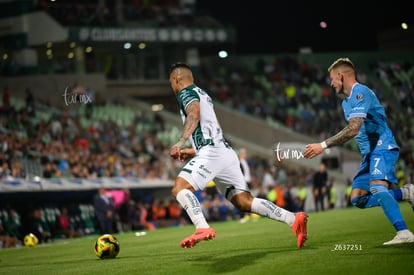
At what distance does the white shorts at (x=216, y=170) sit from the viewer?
10.9 meters

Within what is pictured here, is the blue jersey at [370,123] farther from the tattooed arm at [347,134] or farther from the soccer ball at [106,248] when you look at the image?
the soccer ball at [106,248]

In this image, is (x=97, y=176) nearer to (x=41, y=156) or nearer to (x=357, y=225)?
(x=41, y=156)

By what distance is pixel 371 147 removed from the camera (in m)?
11.4

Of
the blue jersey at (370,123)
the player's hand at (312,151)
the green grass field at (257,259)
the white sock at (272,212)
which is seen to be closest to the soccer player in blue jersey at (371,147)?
the blue jersey at (370,123)

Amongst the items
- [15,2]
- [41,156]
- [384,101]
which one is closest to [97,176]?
[41,156]

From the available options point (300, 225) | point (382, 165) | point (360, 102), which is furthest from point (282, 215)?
point (360, 102)

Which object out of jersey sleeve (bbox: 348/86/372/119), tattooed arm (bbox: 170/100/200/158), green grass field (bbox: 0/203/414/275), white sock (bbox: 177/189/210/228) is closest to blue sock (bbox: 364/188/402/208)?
green grass field (bbox: 0/203/414/275)

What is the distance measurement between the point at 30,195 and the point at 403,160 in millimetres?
18638

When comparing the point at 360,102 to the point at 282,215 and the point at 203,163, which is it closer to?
the point at 282,215

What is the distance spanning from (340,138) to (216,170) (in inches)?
67.1

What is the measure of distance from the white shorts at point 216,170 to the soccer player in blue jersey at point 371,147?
53.7 inches

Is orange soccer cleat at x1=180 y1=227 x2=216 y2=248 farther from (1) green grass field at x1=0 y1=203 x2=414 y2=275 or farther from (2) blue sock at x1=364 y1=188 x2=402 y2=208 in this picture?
(2) blue sock at x1=364 y1=188 x2=402 y2=208

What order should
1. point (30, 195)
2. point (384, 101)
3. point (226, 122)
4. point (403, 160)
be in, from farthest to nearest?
1. point (226, 122)
2. point (384, 101)
3. point (403, 160)
4. point (30, 195)

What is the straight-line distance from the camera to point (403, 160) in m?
37.7
